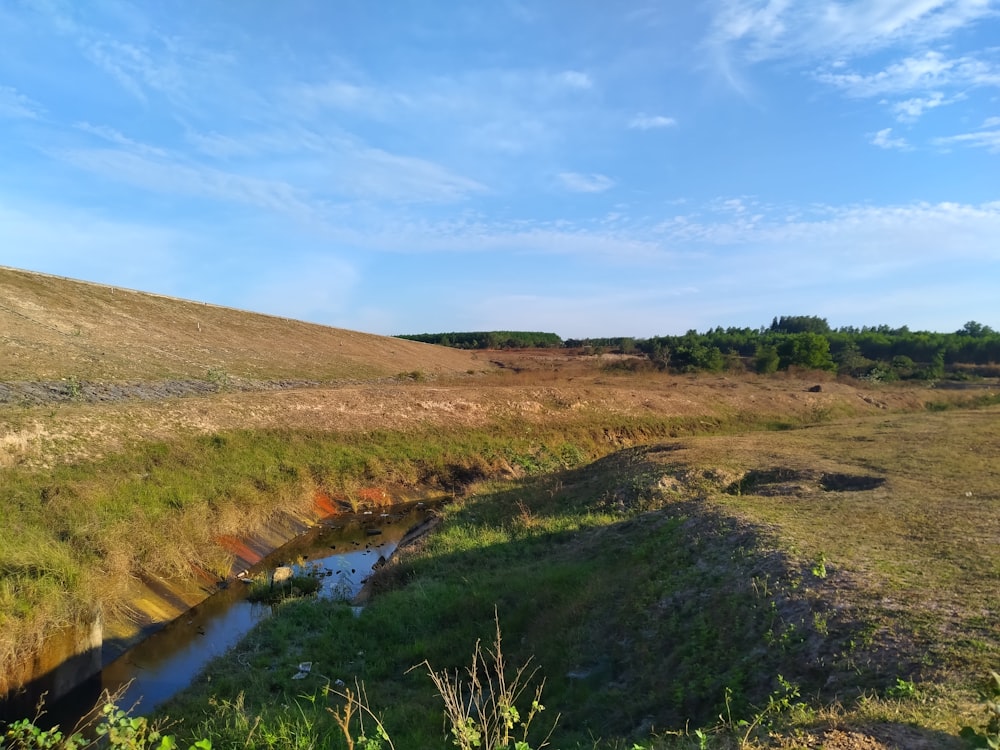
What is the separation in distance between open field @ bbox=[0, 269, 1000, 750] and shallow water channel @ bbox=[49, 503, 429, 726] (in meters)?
1.01

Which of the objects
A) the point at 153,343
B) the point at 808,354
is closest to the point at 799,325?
the point at 808,354

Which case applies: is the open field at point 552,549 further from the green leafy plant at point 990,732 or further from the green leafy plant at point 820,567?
the green leafy plant at point 990,732

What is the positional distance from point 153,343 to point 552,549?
40.8 m

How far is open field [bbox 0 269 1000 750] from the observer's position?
6832 millimetres

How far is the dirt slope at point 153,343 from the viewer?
107 feet

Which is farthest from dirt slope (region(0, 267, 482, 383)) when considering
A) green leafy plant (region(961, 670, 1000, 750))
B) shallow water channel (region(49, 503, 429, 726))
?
green leafy plant (region(961, 670, 1000, 750))

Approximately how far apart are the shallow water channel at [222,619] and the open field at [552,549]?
39.9 inches

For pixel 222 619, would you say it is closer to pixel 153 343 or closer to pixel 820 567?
pixel 820 567

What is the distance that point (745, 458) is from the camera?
2041cm

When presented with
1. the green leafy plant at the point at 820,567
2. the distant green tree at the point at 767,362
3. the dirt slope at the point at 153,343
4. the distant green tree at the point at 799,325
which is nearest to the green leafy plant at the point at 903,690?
the green leafy plant at the point at 820,567

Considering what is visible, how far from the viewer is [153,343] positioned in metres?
44.2

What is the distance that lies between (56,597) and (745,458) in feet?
63.7

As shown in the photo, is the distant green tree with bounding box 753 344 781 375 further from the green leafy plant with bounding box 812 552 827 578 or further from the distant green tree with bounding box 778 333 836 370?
the green leafy plant with bounding box 812 552 827 578

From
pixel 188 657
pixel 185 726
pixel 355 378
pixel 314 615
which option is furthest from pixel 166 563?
pixel 355 378
